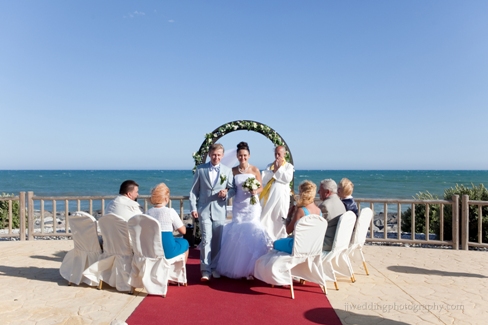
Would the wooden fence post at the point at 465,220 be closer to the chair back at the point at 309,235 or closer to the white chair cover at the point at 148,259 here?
the chair back at the point at 309,235

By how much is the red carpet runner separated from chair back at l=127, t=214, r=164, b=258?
1.68 ft

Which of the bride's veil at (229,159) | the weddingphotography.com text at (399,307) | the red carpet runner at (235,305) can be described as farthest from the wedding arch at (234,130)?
the weddingphotography.com text at (399,307)

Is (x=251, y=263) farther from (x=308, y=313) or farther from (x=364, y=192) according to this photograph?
(x=364, y=192)

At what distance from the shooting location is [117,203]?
4.75m

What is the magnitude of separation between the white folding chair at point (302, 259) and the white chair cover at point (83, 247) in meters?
2.09

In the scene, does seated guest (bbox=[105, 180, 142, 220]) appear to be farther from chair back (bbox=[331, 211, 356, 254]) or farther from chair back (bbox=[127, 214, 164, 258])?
chair back (bbox=[331, 211, 356, 254])

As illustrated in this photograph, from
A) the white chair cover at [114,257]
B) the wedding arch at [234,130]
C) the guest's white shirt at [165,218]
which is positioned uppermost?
the wedding arch at [234,130]

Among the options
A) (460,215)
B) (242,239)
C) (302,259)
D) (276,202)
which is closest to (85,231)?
(242,239)

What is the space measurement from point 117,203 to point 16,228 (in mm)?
8809

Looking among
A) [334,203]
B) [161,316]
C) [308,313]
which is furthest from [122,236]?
[334,203]

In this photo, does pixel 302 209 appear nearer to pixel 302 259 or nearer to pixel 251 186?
pixel 302 259

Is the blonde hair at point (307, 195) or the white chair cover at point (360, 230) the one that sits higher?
the blonde hair at point (307, 195)

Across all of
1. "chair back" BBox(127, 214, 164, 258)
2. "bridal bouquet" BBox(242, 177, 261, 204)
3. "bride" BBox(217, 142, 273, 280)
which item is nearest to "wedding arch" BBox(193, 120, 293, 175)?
"bride" BBox(217, 142, 273, 280)

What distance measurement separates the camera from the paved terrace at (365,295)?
3855 millimetres
